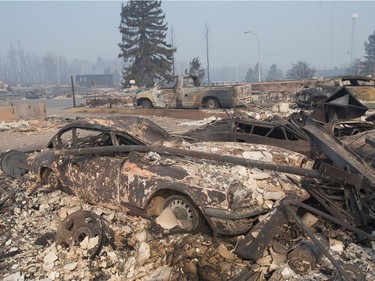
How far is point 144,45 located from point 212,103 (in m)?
26.5

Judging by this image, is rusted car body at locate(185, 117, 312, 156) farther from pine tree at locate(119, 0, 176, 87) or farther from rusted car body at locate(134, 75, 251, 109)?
pine tree at locate(119, 0, 176, 87)

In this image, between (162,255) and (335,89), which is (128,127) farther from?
(335,89)

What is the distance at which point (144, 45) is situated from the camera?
137 ft

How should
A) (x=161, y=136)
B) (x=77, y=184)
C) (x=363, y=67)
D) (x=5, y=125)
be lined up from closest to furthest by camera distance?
(x=77, y=184), (x=161, y=136), (x=5, y=125), (x=363, y=67)

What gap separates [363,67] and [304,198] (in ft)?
227

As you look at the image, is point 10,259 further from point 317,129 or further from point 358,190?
point 317,129

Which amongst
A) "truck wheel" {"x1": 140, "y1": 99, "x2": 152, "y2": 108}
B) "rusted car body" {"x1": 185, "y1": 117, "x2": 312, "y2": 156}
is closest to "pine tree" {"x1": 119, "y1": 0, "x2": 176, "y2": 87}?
"truck wheel" {"x1": 140, "y1": 99, "x2": 152, "y2": 108}

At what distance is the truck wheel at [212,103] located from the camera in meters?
17.9

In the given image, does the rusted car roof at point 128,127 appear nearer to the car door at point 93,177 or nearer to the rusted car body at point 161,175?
the rusted car body at point 161,175

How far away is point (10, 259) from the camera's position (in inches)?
168

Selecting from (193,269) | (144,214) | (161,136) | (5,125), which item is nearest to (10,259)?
(144,214)

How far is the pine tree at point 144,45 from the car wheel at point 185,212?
122ft

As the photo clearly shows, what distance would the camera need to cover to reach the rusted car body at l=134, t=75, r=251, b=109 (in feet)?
57.6

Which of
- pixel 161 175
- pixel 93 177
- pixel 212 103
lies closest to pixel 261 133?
pixel 161 175
